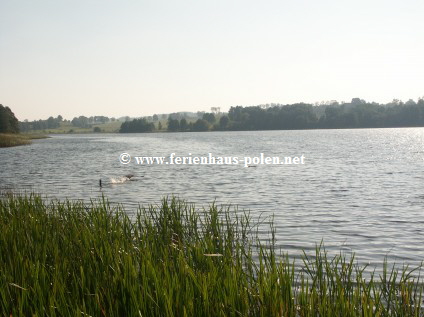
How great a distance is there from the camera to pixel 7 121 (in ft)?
394

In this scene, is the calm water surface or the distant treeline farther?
the distant treeline

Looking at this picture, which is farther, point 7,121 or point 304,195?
point 7,121

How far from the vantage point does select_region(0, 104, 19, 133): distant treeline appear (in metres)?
118

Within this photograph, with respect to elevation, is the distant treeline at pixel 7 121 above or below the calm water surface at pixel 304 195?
above

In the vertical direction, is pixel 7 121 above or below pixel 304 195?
above

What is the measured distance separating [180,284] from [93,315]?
4.16ft

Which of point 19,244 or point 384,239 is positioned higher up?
point 19,244

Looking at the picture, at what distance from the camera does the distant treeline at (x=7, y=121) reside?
118000 mm

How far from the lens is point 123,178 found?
120 ft

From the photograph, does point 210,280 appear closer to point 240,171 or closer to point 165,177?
point 165,177

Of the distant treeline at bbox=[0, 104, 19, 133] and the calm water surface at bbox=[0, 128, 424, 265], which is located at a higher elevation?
the distant treeline at bbox=[0, 104, 19, 133]

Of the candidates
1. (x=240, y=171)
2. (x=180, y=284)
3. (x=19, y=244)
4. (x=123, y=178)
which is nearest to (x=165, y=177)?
(x=123, y=178)

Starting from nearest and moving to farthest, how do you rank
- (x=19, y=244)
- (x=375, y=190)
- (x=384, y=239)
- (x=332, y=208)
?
(x=19, y=244) → (x=384, y=239) → (x=332, y=208) → (x=375, y=190)

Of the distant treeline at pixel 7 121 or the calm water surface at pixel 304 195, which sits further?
the distant treeline at pixel 7 121
